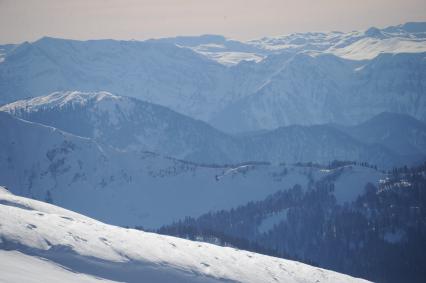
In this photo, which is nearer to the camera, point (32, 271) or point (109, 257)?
point (32, 271)

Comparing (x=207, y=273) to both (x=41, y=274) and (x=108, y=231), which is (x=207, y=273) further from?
(x=41, y=274)

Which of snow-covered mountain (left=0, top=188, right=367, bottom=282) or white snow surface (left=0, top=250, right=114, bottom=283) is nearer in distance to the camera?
white snow surface (left=0, top=250, right=114, bottom=283)

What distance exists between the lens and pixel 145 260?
454ft

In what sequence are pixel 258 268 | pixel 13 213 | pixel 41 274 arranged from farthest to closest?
pixel 258 268, pixel 13 213, pixel 41 274

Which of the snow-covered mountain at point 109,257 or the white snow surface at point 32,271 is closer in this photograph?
the white snow surface at point 32,271

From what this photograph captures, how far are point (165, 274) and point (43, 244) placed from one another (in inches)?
890

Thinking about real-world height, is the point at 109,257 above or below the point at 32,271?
below

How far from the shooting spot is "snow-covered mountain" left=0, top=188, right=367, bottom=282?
119562mm

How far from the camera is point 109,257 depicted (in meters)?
134

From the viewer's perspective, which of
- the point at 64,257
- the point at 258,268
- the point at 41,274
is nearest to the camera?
the point at 41,274

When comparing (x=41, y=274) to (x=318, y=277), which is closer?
(x=41, y=274)

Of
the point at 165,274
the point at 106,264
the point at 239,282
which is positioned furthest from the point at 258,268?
the point at 106,264

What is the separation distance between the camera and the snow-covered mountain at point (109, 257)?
119562 mm

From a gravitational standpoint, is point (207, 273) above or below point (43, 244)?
below
